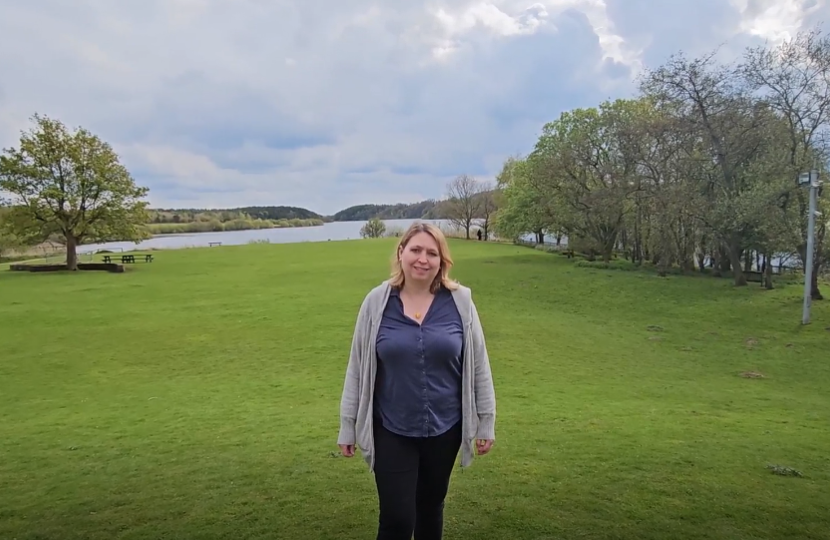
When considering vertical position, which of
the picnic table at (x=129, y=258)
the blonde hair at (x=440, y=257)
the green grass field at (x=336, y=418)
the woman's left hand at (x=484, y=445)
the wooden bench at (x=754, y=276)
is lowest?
the green grass field at (x=336, y=418)

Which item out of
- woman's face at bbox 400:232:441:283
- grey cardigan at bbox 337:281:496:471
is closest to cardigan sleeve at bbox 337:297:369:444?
grey cardigan at bbox 337:281:496:471

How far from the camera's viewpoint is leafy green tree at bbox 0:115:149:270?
25.6m

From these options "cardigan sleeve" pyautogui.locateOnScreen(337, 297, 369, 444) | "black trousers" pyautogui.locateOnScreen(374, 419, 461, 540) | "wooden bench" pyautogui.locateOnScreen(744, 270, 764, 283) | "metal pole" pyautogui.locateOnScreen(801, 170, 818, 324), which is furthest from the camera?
"wooden bench" pyautogui.locateOnScreen(744, 270, 764, 283)

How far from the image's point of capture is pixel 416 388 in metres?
2.37

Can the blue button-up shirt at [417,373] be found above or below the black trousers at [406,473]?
above

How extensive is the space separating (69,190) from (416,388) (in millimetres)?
29543

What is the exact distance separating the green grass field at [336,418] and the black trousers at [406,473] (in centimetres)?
83

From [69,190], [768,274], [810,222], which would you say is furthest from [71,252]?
[768,274]

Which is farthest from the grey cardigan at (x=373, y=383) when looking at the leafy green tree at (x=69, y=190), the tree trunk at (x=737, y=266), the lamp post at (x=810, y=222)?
the leafy green tree at (x=69, y=190)

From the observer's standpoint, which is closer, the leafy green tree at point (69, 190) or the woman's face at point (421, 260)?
the woman's face at point (421, 260)

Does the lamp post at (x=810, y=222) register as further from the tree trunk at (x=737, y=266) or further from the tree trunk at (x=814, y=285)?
the tree trunk at (x=737, y=266)

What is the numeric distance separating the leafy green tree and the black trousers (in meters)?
28.5

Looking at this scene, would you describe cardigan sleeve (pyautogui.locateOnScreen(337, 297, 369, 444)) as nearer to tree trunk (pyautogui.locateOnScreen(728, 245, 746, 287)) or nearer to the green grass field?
the green grass field

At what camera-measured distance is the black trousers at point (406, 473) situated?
7.71 ft
